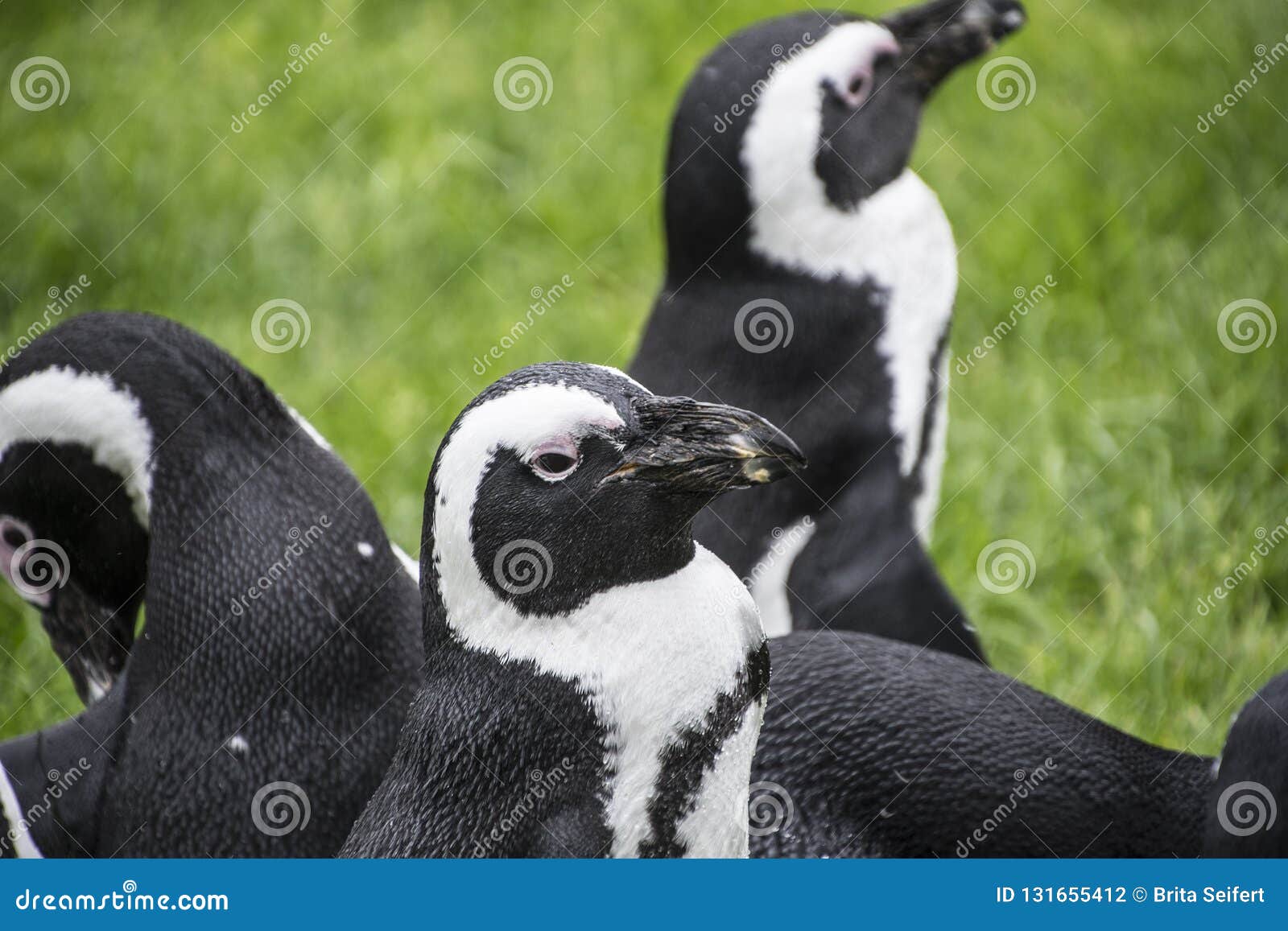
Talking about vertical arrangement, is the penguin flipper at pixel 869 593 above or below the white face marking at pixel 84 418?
above

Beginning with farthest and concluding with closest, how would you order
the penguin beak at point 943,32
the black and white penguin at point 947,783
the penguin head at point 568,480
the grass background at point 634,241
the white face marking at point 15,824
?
the grass background at point 634,241, the penguin beak at point 943,32, the white face marking at point 15,824, the black and white penguin at point 947,783, the penguin head at point 568,480

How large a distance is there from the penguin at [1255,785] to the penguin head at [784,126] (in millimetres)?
1177

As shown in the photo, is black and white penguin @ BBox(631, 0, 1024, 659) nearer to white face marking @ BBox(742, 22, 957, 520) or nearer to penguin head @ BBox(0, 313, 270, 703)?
white face marking @ BBox(742, 22, 957, 520)

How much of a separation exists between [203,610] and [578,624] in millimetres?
674

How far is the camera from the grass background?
10.5ft

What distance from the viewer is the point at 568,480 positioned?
163 centimetres

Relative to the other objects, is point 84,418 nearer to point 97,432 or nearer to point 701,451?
point 97,432

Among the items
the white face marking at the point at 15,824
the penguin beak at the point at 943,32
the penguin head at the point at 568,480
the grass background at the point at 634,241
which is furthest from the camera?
the grass background at the point at 634,241

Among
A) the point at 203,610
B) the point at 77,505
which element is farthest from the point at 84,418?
the point at 203,610

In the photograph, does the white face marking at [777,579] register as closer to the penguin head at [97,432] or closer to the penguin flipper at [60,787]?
the penguin head at [97,432]

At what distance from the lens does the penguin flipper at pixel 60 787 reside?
6.87 feet

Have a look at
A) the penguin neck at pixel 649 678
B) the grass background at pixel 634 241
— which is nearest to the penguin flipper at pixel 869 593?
the grass background at pixel 634 241

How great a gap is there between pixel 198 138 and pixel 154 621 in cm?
286

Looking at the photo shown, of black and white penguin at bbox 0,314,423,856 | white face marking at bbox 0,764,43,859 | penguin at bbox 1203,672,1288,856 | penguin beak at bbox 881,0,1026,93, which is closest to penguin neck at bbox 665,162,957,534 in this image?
penguin beak at bbox 881,0,1026,93
